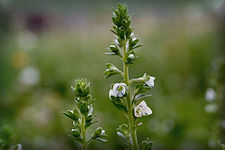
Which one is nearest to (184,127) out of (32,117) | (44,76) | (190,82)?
(190,82)

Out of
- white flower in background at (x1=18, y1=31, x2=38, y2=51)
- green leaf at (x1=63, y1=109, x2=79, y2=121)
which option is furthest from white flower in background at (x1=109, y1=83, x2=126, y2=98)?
white flower in background at (x1=18, y1=31, x2=38, y2=51)

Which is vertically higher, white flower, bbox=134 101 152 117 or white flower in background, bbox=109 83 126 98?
white flower in background, bbox=109 83 126 98

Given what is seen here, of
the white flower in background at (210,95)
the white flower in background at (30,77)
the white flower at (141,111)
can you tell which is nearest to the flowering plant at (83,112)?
the white flower at (141,111)

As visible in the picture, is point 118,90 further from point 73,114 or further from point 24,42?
point 24,42

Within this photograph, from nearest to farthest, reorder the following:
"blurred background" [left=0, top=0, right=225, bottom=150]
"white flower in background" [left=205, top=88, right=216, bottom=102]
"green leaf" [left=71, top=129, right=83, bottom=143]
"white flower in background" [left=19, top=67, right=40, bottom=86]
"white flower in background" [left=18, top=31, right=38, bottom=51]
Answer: "green leaf" [left=71, top=129, right=83, bottom=143]
"white flower in background" [left=205, top=88, right=216, bottom=102]
"blurred background" [left=0, top=0, right=225, bottom=150]
"white flower in background" [left=19, top=67, right=40, bottom=86]
"white flower in background" [left=18, top=31, right=38, bottom=51]

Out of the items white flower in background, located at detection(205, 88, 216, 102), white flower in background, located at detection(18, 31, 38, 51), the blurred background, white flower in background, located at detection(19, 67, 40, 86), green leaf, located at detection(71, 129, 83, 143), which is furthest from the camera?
white flower in background, located at detection(18, 31, 38, 51)

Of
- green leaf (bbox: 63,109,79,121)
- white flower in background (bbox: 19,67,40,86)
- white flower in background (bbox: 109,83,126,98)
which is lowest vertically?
green leaf (bbox: 63,109,79,121)

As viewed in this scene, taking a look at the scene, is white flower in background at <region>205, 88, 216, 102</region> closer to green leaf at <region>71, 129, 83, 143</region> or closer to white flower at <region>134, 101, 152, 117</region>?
white flower at <region>134, 101, 152, 117</region>
